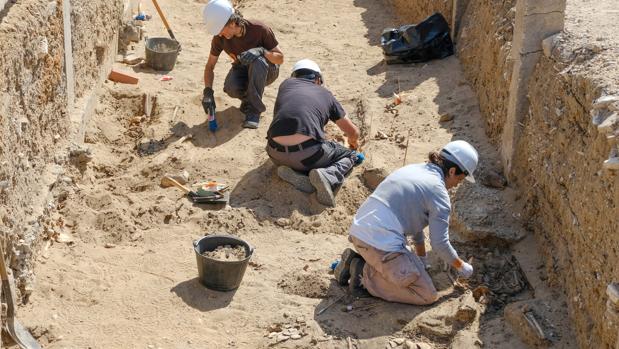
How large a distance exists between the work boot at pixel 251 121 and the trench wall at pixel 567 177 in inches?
81.2

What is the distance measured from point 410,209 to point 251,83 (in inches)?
113

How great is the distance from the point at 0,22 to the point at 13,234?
144 cm

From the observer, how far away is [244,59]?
7.92 m

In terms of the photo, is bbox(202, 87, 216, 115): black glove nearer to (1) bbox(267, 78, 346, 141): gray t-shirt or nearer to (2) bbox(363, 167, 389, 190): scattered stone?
(1) bbox(267, 78, 346, 141): gray t-shirt

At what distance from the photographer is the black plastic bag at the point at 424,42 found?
930cm

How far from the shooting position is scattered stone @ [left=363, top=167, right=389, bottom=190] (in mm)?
7105

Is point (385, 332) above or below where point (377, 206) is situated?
below

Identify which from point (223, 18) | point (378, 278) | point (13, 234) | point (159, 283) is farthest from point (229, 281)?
point (223, 18)

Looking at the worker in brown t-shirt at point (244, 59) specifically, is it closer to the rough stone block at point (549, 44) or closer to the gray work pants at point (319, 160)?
the gray work pants at point (319, 160)

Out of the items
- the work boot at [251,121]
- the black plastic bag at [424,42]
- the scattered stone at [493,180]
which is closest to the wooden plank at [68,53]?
the work boot at [251,121]

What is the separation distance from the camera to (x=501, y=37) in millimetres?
7637

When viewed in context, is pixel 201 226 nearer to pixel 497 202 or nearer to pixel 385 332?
pixel 385 332

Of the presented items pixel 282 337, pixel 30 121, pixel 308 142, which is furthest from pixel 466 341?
pixel 30 121

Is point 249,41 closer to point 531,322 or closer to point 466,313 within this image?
point 466,313
